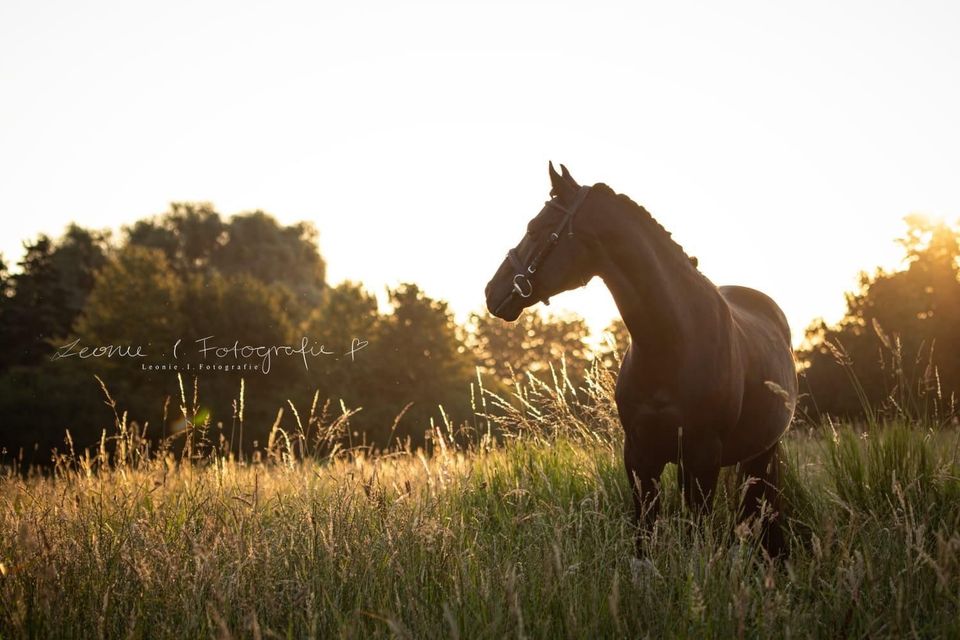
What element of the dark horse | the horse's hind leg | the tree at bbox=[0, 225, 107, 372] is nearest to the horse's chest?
the dark horse

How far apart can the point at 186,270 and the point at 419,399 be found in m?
24.2

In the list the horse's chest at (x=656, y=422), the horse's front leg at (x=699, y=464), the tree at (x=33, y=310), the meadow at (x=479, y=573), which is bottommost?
the meadow at (x=479, y=573)

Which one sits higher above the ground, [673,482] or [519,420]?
[519,420]

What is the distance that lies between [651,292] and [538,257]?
0.68m

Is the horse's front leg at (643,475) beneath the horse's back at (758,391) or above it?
beneath

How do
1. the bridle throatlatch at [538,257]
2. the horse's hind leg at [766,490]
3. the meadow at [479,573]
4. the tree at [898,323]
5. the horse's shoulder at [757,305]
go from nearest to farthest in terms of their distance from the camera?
the meadow at [479,573] → the bridle throatlatch at [538,257] → the horse's hind leg at [766,490] → the horse's shoulder at [757,305] → the tree at [898,323]

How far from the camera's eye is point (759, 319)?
5.26m

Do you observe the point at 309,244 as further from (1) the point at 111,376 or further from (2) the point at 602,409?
(2) the point at 602,409

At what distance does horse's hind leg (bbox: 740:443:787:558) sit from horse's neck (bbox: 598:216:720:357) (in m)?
1.35

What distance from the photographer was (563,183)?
13.6 ft

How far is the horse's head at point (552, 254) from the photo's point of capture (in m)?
4.07

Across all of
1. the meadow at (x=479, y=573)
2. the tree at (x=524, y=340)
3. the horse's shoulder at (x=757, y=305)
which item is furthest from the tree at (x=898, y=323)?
the meadow at (x=479, y=573)

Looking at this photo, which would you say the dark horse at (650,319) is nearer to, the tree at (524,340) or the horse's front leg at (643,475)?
the horse's front leg at (643,475)

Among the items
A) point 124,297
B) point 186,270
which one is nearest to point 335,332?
point 124,297
